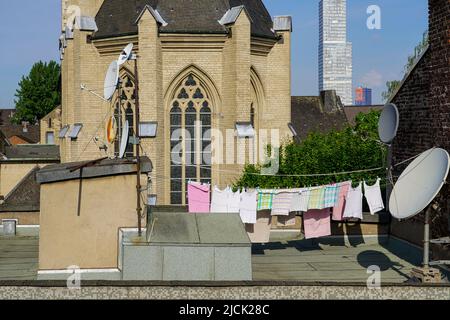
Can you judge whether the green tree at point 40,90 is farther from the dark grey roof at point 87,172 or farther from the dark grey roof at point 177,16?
the dark grey roof at point 87,172

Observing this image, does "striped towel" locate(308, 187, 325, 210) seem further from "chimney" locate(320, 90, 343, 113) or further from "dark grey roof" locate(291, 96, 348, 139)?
"chimney" locate(320, 90, 343, 113)

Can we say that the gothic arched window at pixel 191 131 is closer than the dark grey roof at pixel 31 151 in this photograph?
Yes

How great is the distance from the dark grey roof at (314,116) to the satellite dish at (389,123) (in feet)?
109

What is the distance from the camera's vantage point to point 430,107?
54.0ft

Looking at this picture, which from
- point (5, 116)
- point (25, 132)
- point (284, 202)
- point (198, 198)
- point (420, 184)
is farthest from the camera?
point (5, 116)

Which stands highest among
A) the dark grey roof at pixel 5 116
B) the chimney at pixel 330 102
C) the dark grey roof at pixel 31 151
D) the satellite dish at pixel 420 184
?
the dark grey roof at pixel 5 116

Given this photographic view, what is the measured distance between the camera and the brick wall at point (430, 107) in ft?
49.0

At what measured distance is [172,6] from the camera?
85.4ft

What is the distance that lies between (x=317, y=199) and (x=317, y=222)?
0.84m

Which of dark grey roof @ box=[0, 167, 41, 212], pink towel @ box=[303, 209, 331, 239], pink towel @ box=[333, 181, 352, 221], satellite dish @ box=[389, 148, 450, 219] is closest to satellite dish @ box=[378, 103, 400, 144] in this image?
satellite dish @ box=[389, 148, 450, 219]

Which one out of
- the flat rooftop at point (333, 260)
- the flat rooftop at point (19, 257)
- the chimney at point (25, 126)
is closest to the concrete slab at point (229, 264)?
the flat rooftop at point (333, 260)

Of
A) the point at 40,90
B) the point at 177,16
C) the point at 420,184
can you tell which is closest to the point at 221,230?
the point at 420,184

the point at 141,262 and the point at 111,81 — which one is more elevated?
the point at 111,81

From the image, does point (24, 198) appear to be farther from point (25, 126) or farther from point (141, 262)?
point (25, 126)
